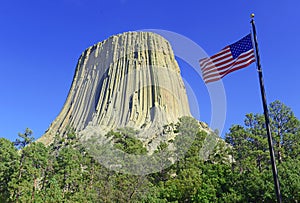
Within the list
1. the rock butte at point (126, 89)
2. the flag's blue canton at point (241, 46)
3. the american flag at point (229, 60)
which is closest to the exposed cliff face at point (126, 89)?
the rock butte at point (126, 89)

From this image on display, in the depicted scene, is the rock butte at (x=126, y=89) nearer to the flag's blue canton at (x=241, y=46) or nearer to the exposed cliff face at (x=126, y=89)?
the exposed cliff face at (x=126, y=89)

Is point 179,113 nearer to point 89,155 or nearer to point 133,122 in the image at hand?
point 133,122

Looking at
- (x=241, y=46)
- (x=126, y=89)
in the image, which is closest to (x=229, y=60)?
(x=241, y=46)

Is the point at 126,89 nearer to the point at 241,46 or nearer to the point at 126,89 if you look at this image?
the point at 126,89

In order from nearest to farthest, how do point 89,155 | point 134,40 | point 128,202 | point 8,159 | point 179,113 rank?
1. point 128,202
2. point 8,159
3. point 89,155
4. point 179,113
5. point 134,40

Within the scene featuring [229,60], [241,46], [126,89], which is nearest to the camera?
[241,46]

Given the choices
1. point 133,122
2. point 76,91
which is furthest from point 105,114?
point 76,91
